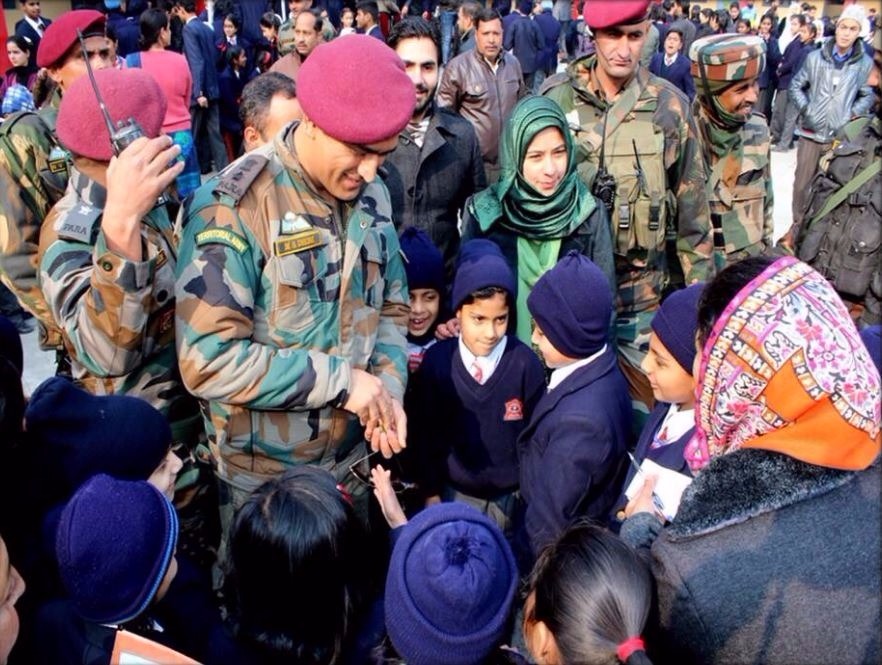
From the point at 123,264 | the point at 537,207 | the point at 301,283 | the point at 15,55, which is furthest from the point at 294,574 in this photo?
the point at 15,55

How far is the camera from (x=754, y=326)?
142cm

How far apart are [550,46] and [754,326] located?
11.6 metres

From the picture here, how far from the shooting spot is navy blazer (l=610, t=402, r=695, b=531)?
204 cm

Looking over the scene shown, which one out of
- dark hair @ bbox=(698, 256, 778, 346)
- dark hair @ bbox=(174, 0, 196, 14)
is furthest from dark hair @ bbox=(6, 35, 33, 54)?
dark hair @ bbox=(698, 256, 778, 346)

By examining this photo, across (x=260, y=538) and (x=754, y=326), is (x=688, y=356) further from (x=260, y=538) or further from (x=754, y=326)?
(x=260, y=538)

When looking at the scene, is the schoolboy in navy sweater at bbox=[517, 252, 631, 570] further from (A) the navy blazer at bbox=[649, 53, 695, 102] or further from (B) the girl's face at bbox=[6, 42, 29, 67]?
(A) the navy blazer at bbox=[649, 53, 695, 102]

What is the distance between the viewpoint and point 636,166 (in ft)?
10.7

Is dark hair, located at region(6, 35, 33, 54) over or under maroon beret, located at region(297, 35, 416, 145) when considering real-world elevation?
under

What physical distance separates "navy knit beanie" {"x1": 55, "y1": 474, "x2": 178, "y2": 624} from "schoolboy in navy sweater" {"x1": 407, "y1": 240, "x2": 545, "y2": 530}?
1253 mm

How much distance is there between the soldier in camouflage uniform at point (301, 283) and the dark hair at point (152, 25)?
17.4ft

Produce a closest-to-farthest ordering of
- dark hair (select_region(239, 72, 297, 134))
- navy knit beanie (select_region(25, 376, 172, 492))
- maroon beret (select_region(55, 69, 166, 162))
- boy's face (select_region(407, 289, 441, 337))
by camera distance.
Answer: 1. navy knit beanie (select_region(25, 376, 172, 492))
2. maroon beret (select_region(55, 69, 166, 162))
3. boy's face (select_region(407, 289, 441, 337))
4. dark hair (select_region(239, 72, 297, 134))

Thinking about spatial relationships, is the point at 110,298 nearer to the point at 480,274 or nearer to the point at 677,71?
the point at 480,274

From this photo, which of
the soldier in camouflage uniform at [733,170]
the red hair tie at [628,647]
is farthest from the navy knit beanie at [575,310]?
the soldier in camouflage uniform at [733,170]

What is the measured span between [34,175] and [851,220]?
13.5ft
